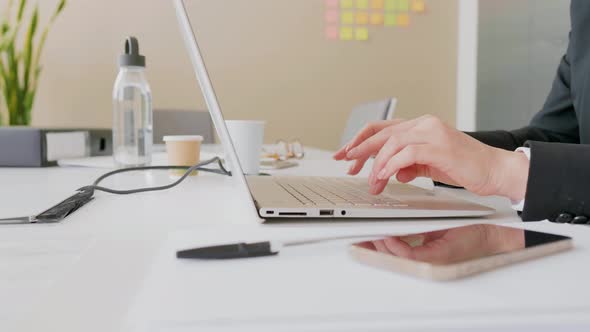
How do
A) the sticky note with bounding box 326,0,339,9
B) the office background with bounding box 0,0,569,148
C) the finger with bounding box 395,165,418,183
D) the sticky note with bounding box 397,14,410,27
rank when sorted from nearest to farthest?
the finger with bounding box 395,165,418,183
the office background with bounding box 0,0,569,148
the sticky note with bounding box 326,0,339,9
the sticky note with bounding box 397,14,410,27

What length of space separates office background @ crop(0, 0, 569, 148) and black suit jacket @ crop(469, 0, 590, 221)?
173cm

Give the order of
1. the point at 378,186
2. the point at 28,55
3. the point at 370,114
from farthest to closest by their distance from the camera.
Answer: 1. the point at 28,55
2. the point at 370,114
3. the point at 378,186

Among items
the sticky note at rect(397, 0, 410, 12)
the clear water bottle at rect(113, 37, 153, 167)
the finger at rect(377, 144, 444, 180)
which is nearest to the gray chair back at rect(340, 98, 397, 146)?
the clear water bottle at rect(113, 37, 153, 167)

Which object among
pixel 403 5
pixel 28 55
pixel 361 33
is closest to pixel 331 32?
pixel 361 33

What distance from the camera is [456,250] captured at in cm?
34

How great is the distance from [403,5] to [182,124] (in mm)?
1892

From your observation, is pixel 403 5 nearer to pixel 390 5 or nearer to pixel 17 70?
pixel 390 5

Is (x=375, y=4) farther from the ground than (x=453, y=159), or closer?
farther from the ground

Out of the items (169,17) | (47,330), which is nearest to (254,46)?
(169,17)

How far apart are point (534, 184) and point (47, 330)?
50cm

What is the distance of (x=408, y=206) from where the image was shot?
56 cm

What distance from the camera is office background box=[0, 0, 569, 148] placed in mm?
3207

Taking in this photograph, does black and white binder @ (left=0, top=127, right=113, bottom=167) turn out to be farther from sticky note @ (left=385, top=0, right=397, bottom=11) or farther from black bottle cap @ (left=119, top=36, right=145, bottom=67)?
sticky note @ (left=385, top=0, right=397, bottom=11)

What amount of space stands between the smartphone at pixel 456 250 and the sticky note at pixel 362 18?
331 centimetres
